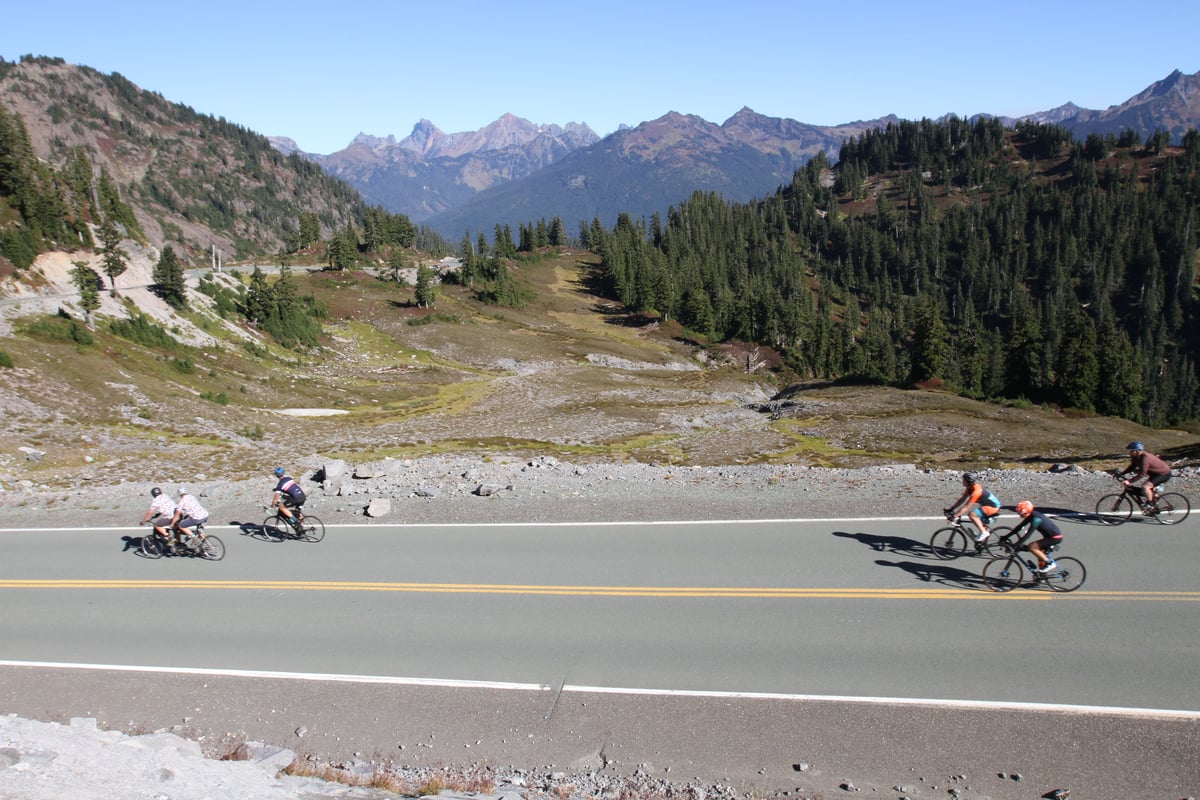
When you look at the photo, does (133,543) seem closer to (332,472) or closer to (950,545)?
(332,472)

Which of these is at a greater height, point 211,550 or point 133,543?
point 211,550

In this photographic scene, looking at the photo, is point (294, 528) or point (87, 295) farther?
point (87, 295)

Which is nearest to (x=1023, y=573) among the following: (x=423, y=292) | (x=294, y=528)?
(x=294, y=528)

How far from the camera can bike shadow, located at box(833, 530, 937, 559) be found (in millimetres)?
16312

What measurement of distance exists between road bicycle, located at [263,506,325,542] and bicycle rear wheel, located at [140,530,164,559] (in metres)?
2.60

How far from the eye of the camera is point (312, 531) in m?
19.6

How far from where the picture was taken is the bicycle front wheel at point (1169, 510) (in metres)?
17.4

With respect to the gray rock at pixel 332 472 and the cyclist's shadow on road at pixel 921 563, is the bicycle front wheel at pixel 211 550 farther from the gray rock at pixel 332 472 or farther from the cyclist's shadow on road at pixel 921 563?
the cyclist's shadow on road at pixel 921 563

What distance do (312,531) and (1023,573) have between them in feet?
59.2

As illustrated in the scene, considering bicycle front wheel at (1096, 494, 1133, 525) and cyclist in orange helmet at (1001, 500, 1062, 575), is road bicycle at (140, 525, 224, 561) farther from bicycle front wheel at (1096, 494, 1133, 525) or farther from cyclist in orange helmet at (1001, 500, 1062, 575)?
bicycle front wheel at (1096, 494, 1133, 525)

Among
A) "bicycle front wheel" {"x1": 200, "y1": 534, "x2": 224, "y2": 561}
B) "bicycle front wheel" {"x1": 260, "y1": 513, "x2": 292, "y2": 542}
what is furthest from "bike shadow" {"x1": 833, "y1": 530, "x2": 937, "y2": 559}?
"bicycle front wheel" {"x1": 200, "y1": 534, "x2": 224, "y2": 561}

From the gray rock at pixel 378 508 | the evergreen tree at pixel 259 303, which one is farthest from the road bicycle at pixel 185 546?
the evergreen tree at pixel 259 303

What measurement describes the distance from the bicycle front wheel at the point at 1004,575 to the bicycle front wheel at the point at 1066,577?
50 cm

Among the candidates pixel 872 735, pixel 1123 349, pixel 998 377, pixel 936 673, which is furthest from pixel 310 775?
pixel 998 377
